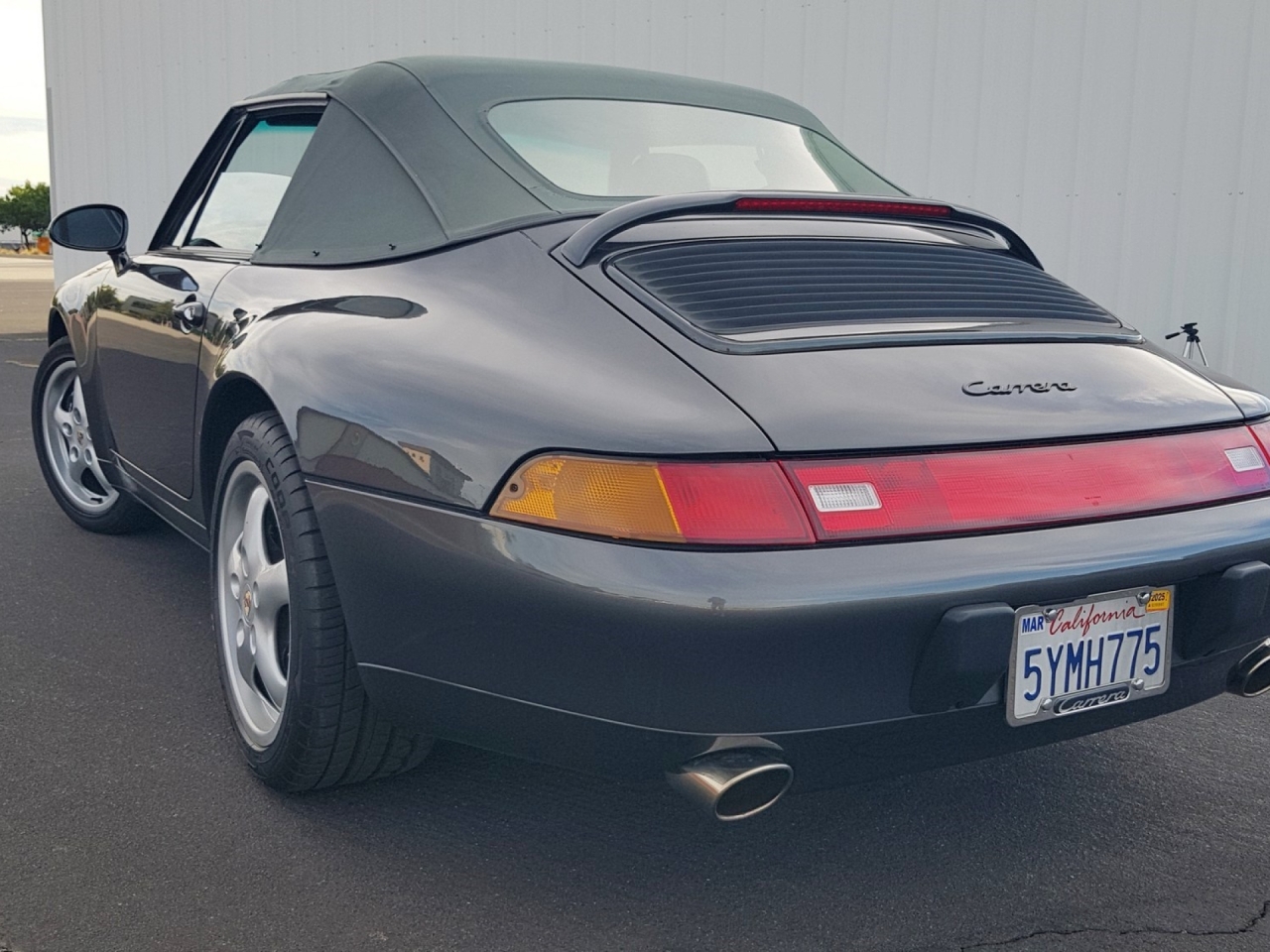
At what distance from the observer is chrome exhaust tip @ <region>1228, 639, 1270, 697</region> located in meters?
2.22

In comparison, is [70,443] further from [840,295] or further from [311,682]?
[840,295]

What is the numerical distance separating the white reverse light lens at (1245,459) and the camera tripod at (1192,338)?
13.4ft

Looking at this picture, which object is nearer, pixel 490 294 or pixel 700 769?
pixel 700 769

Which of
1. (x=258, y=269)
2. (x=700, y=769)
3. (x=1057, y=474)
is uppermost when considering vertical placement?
(x=258, y=269)

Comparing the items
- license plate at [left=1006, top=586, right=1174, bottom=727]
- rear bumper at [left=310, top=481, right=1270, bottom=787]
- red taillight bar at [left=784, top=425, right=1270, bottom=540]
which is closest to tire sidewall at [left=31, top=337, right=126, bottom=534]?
rear bumper at [left=310, top=481, right=1270, bottom=787]

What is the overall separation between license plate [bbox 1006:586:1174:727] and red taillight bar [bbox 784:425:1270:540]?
142mm

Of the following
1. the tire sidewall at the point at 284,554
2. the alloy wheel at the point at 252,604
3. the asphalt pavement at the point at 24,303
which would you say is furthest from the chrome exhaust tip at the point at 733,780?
the asphalt pavement at the point at 24,303

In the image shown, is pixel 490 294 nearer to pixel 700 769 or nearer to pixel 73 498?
pixel 700 769

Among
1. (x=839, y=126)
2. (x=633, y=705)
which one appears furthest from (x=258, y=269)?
(x=839, y=126)

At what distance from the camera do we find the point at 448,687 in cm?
196

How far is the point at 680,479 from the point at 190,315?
1.66 metres

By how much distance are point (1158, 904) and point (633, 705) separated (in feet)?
3.44

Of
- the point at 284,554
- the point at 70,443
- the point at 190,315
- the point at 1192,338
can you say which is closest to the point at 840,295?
the point at 284,554

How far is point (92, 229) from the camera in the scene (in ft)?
11.8
